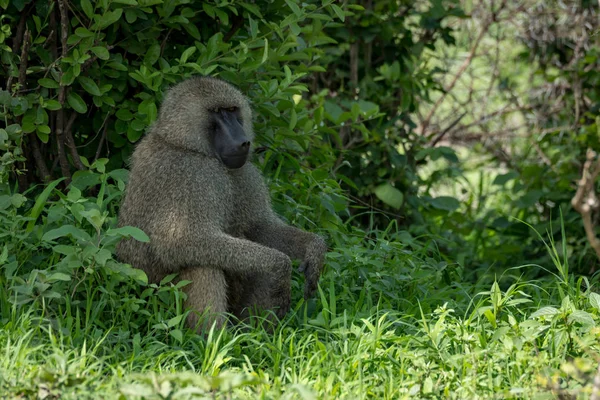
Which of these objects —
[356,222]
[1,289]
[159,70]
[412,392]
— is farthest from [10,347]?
[356,222]

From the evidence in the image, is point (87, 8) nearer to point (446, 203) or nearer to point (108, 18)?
point (108, 18)

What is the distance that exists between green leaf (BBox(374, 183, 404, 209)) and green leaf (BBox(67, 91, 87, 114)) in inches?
80.0

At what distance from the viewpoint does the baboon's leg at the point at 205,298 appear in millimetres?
3465

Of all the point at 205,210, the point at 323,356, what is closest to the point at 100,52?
the point at 205,210

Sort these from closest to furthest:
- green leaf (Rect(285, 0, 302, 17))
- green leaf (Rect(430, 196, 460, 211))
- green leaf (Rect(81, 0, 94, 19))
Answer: green leaf (Rect(81, 0, 94, 19))
green leaf (Rect(285, 0, 302, 17))
green leaf (Rect(430, 196, 460, 211))

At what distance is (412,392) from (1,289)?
1.57m

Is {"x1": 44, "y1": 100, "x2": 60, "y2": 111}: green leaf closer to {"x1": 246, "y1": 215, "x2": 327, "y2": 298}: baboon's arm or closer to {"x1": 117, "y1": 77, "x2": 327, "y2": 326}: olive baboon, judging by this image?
{"x1": 117, "y1": 77, "x2": 327, "y2": 326}: olive baboon

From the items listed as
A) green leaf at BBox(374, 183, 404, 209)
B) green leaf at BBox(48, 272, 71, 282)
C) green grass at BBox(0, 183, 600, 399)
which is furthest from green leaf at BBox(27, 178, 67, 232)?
green leaf at BBox(374, 183, 404, 209)

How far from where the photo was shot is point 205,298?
349cm

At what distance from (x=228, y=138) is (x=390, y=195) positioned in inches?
78.7

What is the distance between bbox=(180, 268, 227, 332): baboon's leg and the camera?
3465 millimetres

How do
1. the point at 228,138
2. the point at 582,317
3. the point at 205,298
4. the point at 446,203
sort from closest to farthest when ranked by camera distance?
the point at 582,317 → the point at 205,298 → the point at 228,138 → the point at 446,203

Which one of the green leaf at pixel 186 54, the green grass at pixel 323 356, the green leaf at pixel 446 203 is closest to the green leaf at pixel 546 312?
the green grass at pixel 323 356

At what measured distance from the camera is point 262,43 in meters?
4.24
